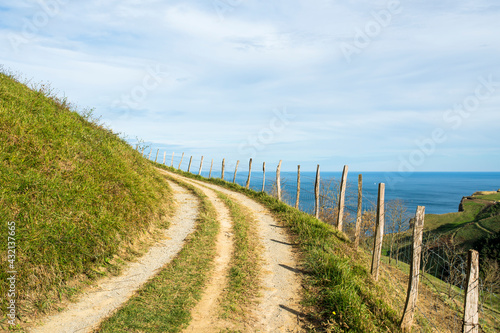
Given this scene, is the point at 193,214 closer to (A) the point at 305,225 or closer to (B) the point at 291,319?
(A) the point at 305,225

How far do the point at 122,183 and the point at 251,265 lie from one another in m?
5.50

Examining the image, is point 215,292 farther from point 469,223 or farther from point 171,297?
point 469,223

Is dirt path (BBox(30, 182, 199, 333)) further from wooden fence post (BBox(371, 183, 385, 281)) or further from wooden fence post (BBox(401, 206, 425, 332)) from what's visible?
wooden fence post (BBox(371, 183, 385, 281))

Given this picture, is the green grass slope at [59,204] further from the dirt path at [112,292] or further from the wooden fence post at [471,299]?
the wooden fence post at [471,299]

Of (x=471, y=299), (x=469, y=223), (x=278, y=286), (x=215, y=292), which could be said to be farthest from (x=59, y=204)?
(x=469, y=223)

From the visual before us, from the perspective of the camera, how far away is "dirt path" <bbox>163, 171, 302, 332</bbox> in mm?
5680

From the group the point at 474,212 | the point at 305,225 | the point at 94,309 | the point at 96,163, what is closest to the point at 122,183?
the point at 96,163

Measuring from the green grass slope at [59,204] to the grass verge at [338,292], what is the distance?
16.6 ft

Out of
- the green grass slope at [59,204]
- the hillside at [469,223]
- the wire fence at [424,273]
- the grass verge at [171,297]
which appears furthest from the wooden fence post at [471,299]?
the hillside at [469,223]

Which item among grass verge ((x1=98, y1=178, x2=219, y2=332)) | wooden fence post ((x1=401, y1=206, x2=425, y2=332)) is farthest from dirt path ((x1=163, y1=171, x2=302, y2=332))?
wooden fence post ((x1=401, y1=206, x2=425, y2=332))

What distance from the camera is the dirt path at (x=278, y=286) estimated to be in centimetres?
568
